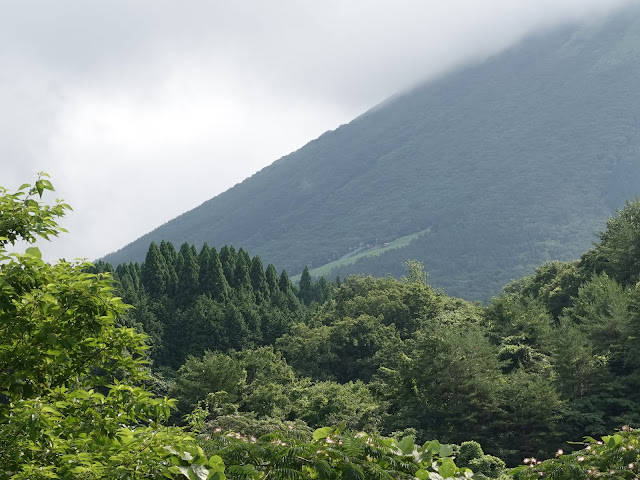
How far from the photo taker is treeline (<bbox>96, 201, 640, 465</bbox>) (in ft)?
111

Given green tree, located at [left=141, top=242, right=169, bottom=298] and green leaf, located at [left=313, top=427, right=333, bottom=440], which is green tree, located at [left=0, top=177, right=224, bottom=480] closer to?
green leaf, located at [left=313, top=427, right=333, bottom=440]

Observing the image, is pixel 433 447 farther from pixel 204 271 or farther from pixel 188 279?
pixel 204 271

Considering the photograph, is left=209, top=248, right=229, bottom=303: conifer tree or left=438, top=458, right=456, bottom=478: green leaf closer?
left=438, top=458, right=456, bottom=478: green leaf

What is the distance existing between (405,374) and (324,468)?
3200 cm

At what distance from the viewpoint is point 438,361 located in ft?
119

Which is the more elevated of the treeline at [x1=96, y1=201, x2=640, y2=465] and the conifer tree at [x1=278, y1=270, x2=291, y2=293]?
the conifer tree at [x1=278, y1=270, x2=291, y2=293]

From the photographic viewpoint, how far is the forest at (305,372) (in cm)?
697

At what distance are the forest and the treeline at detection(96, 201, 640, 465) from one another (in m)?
0.12

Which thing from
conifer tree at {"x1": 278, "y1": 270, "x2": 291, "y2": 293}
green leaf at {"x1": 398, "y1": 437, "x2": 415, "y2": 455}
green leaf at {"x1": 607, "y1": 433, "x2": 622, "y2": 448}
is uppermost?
green leaf at {"x1": 398, "y1": 437, "x2": 415, "y2": 455}

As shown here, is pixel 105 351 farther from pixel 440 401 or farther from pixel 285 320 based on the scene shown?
pixel 285 320

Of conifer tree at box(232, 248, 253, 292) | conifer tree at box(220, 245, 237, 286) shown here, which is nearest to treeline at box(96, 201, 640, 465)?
conifer tree at box(232, 248, 253, 292)

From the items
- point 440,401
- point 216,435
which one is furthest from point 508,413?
point 216,435

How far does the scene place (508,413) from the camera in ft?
112

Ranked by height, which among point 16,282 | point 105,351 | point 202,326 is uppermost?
point 16,282
